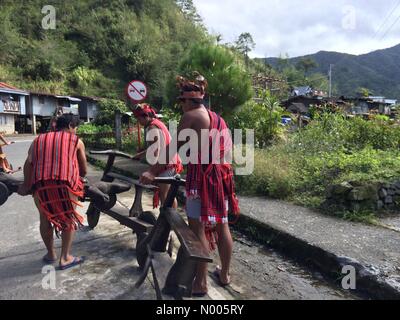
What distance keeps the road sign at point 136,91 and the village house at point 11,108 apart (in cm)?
2329

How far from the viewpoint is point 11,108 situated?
2961 centimetres

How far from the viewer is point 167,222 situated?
121 inches

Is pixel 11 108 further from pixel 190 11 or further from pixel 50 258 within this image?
pixel 190 11

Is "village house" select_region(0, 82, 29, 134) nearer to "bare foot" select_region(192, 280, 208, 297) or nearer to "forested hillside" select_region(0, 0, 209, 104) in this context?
"forested hillside" select_region(0, 0, 209, 104)

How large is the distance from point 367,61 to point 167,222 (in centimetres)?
11590

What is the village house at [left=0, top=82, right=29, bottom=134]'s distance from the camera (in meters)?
28.8

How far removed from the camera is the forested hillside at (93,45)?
38406 millimetres

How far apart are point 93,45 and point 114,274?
48436 millimetres

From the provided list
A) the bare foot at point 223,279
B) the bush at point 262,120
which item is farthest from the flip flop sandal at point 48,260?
the bush at point 262,120

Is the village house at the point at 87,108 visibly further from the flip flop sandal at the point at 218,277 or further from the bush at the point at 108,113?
the flip flop sandal at the point at 218,277

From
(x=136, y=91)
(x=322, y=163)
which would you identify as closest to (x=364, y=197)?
(x=322, y=163)

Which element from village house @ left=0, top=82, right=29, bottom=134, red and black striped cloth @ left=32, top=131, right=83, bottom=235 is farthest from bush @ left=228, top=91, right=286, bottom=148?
village house @ left=0, top=82, right=29, bottom=134

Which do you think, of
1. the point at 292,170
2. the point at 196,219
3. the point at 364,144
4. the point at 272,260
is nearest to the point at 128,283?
the point at 196,219

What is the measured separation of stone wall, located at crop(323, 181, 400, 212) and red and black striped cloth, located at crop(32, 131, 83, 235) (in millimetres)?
3635
